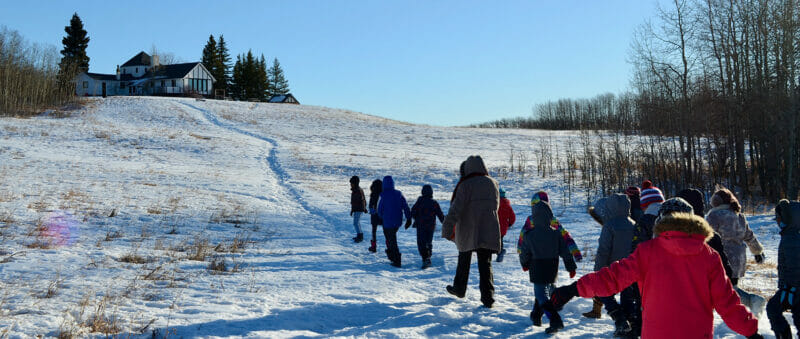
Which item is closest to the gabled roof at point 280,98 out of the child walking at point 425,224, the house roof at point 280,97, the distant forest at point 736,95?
the house roof at point 280,97

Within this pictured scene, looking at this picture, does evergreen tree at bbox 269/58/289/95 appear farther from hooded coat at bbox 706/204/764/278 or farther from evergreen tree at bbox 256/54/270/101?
hooded coat at bbox 706/204/764/278

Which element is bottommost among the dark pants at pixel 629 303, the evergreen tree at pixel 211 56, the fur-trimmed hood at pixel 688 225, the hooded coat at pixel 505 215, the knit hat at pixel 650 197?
the dark pants at pixel 629 303

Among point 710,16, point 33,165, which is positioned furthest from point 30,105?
point 710,16

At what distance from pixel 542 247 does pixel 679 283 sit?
2.65m

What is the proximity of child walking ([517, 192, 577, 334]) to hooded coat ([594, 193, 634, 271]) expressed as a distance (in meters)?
0.42

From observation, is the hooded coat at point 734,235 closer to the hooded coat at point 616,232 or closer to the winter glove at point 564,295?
the hooded coat at point 616,232

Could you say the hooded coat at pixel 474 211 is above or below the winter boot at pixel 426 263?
above

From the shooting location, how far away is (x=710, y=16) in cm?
2355

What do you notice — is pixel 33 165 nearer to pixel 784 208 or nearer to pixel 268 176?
pixel 268 176

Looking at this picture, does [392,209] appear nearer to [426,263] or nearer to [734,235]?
[426,263]

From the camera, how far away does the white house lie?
86.2 m

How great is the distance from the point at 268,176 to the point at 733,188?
76.2ft

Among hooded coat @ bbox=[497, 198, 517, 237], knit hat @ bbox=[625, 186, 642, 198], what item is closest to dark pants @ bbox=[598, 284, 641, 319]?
knit hat @ bbox=[625, 186, 642, 198]

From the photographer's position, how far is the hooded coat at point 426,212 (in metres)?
9.86
